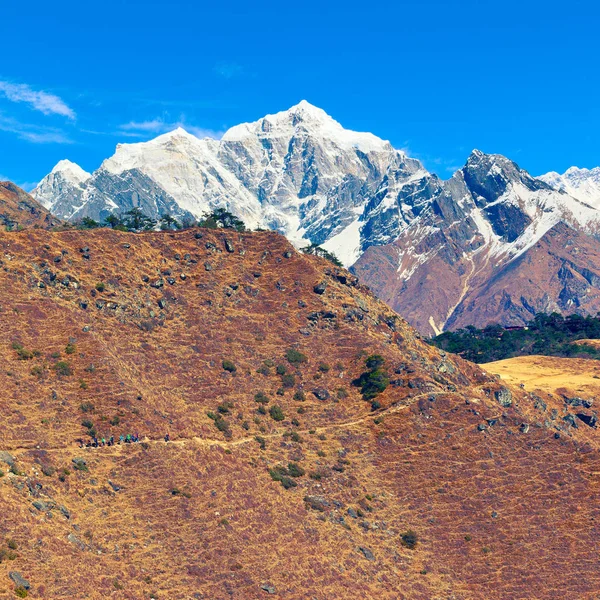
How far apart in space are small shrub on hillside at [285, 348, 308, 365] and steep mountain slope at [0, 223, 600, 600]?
0.49m

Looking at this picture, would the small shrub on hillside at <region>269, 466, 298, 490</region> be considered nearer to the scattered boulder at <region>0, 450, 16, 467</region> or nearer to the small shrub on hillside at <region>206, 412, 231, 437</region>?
the small shrub on hillside at <region>206, 412, 231, 437</region>

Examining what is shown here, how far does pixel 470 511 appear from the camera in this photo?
111625mm

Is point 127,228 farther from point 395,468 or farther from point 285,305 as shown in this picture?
point 395,468

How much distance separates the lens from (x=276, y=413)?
124 meters

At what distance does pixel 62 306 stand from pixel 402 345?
181 feet

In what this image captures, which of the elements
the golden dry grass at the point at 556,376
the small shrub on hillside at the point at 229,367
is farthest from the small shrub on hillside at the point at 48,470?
the golden dry grass at the point at 556,376

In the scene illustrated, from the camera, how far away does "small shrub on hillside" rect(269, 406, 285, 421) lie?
12350cm

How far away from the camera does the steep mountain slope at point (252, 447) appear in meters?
91.6

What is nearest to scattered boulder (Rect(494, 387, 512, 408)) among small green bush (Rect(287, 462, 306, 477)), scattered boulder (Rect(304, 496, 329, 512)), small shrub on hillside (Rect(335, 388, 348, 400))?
small shrub on hillside (Rect(335, 388, 348, 400))

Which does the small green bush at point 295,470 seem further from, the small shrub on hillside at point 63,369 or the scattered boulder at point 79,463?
the small shrub on hillside at point 63,369

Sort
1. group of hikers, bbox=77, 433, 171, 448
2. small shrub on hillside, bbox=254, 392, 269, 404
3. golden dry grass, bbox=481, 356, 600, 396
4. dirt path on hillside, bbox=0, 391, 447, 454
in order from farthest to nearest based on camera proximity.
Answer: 1. golden dry grass, bbox=481, 356, 600, 396
2. small shrub on hillside, bbox=254, 392, 269, 404
3. group of hikers, bbox=77, 433, 171, 448
4. dirt path on hillside, bbox=0, 391, 447, 454

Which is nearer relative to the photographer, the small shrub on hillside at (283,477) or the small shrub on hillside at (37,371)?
the small shrub on hillside at (283,477)

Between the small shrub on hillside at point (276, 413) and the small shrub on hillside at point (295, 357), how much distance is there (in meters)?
11.5

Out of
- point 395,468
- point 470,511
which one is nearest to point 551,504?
point 470,511
